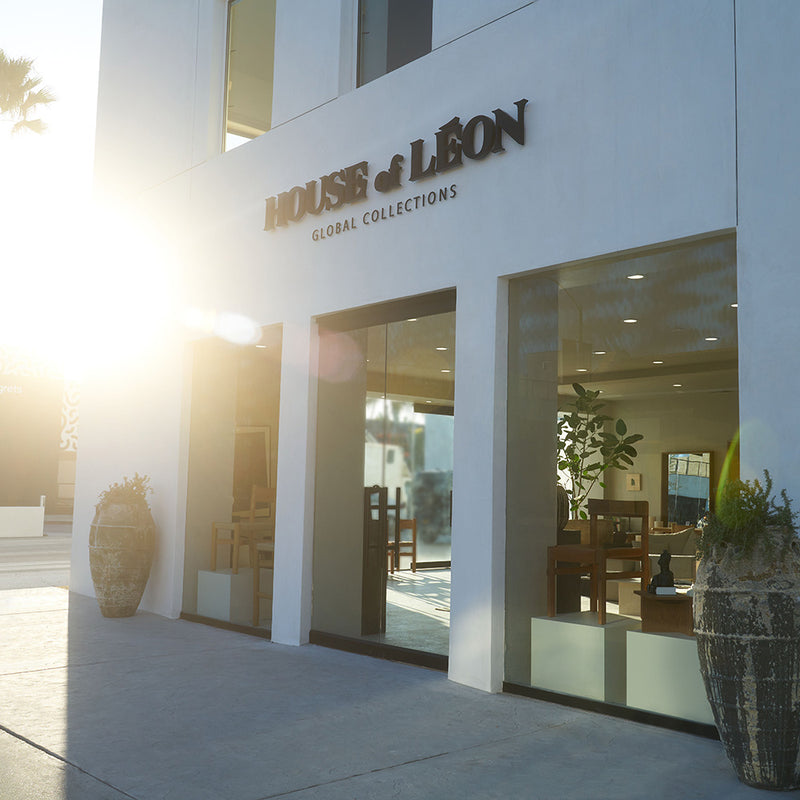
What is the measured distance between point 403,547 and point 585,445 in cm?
152

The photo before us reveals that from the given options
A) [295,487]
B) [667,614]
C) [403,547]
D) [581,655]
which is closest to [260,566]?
[295,487]

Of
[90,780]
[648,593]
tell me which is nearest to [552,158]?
[648,593]

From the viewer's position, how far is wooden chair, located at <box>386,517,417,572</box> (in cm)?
618

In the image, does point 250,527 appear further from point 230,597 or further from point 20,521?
point 20,521

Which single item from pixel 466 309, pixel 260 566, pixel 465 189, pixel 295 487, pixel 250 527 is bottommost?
pixel 260 566

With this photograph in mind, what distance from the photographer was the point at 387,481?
21.0 ft

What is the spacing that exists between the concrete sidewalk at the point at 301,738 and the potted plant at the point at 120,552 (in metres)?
1.59

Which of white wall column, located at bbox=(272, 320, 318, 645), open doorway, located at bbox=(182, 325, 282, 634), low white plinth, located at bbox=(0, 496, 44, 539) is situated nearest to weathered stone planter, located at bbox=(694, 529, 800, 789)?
white wall column, located at bbox=(272, 320, 318, 645)

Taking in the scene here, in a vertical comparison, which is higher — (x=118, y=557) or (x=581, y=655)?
(x=118, y=557)

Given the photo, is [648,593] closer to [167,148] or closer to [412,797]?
[412,797]

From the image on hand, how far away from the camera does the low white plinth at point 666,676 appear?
4.33 meters

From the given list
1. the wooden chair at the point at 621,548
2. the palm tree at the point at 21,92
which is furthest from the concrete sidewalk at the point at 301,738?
the palm tree at the point at 21,92

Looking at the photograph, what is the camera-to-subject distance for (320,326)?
6.98 m

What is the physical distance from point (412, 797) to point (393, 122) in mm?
4653
